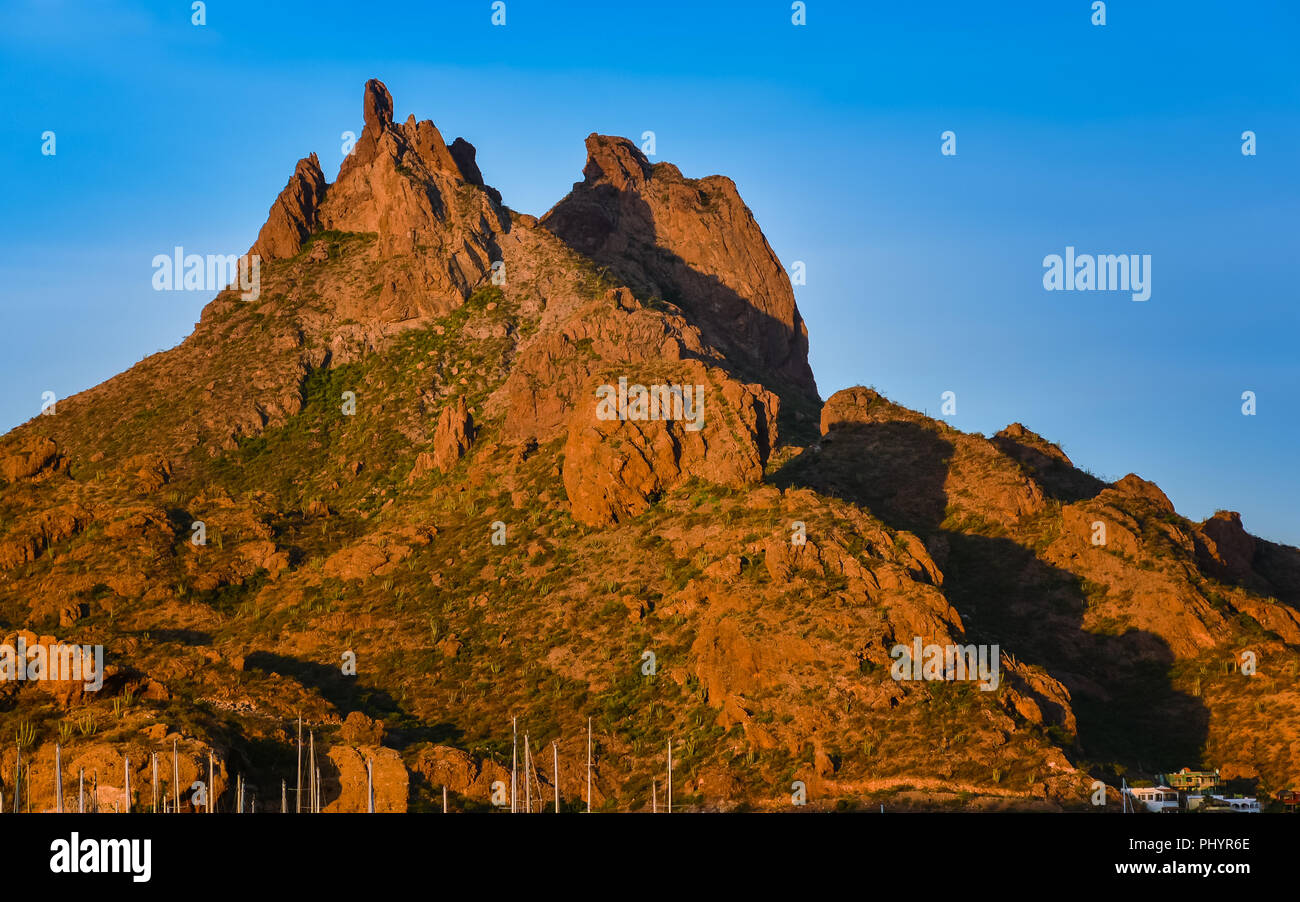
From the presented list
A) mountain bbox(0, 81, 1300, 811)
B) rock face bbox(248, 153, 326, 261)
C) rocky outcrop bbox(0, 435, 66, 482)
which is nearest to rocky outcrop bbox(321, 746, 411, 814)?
mountain bbox(0, 81, 1300, 811)

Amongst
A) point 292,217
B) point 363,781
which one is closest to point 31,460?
point 292,217

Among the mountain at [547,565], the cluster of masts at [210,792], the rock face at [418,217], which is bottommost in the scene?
the cluster of masts at [210,792]

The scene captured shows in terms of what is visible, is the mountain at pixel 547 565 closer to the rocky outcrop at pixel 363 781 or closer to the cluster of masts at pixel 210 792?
the rocky outcrop at pixel 363 781

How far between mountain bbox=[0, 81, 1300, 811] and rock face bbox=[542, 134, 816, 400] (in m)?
8.72

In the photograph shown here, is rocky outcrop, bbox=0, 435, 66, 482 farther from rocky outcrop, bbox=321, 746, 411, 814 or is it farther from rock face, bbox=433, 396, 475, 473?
rocky outcrop, bbox=321, 746, 411, 814

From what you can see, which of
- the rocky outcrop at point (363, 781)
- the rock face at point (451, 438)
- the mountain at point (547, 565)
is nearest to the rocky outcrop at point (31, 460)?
the mountain at point (547, 565)

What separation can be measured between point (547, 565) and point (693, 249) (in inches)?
2584

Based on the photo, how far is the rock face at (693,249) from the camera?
142m

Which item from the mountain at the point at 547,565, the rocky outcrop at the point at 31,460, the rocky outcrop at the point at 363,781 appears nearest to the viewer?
the rocky outcrop at the point at 363,781

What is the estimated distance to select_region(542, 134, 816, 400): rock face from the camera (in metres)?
142

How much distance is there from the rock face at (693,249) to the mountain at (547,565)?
872 cm
